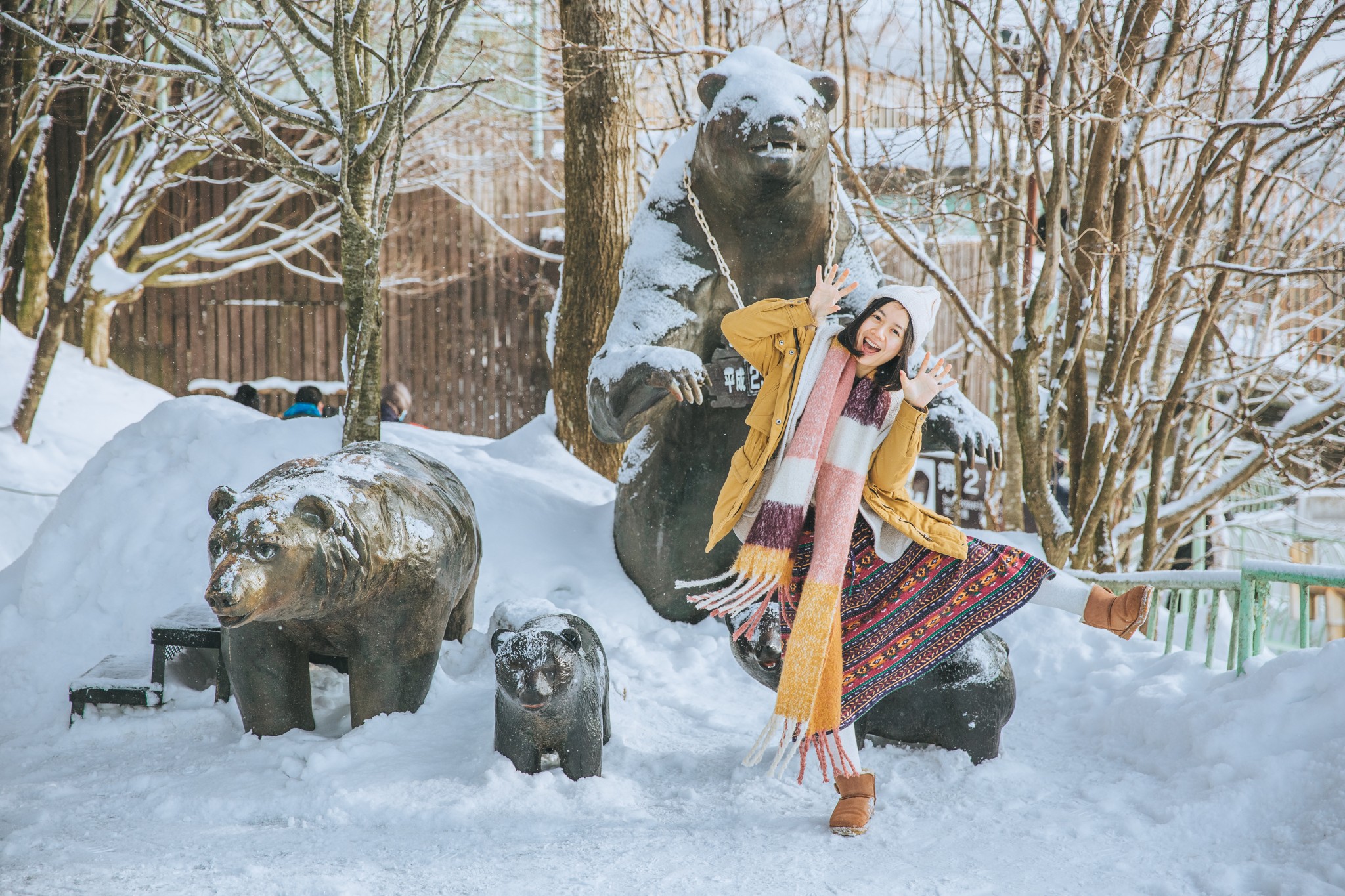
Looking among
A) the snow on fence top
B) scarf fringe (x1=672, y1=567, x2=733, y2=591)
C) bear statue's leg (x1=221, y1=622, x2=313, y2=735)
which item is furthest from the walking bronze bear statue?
the snow on fence top

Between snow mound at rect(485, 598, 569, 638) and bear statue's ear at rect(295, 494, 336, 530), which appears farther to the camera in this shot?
snow mound at rect(485, 598, 569, 638)

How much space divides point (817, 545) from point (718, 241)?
1.58m

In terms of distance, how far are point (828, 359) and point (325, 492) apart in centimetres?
147

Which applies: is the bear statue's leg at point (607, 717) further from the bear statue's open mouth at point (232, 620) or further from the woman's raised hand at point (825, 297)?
the woman's raised hand at point (825, 297)

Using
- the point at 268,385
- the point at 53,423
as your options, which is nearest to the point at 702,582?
the point at 53,423

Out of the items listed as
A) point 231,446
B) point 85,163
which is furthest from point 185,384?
point 231,446

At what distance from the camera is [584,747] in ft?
9.32

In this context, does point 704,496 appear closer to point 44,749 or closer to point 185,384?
point 44,749

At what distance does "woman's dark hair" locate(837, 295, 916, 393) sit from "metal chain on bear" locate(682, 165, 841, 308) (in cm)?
107

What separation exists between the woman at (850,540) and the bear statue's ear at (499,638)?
55cm

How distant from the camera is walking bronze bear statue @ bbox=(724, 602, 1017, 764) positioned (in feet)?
9.82

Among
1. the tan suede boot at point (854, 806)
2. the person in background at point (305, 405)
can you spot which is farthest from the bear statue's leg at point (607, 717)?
the person in background at point (305, 405)

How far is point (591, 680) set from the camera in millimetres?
2834

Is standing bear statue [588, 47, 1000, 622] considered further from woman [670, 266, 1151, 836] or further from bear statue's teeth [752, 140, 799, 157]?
woman [670, 266, 1151, 836]
